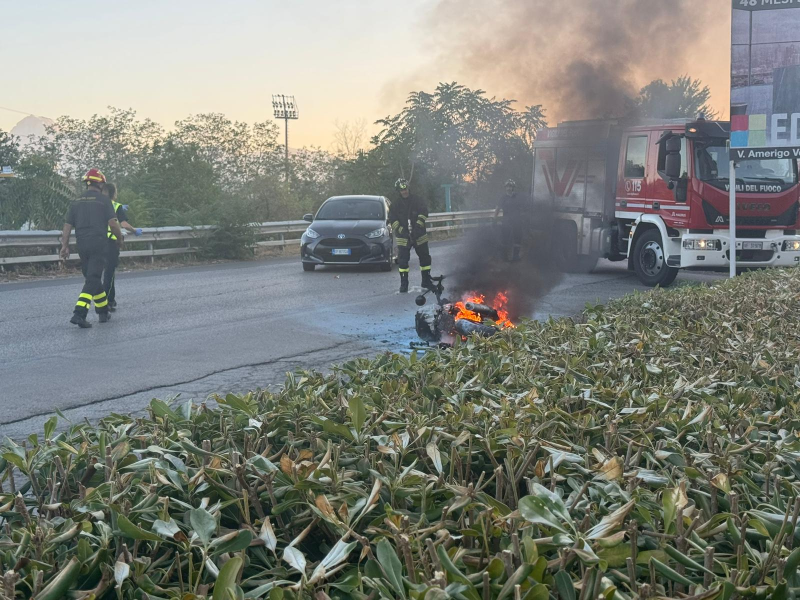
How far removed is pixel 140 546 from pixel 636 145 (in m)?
15.7

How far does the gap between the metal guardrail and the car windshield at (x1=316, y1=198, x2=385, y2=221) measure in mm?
2142

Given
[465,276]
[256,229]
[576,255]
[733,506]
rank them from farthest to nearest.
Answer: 1. [256,229]
2. [576,255]
3. [465,276]
4. [733,506]

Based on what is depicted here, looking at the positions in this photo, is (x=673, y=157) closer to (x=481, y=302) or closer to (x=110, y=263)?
(x=481, y=302)

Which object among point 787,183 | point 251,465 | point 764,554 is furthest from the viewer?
point 787,183

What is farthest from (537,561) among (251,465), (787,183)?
(787,183)

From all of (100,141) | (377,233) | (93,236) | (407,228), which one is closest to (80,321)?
(93,236)

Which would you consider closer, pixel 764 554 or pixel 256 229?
pixel 764 554

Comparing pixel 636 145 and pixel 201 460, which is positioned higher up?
pixel 636 145

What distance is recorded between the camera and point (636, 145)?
53.3 ft

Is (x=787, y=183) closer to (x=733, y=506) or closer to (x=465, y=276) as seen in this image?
(x=465, y=276)

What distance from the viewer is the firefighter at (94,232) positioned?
11242 mm

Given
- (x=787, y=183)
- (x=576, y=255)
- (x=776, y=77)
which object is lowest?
(x=576, y=255)

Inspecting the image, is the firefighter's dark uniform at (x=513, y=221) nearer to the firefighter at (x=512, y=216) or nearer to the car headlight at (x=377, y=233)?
the firefighter at (x=512, y=216)

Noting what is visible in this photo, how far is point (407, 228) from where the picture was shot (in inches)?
582
